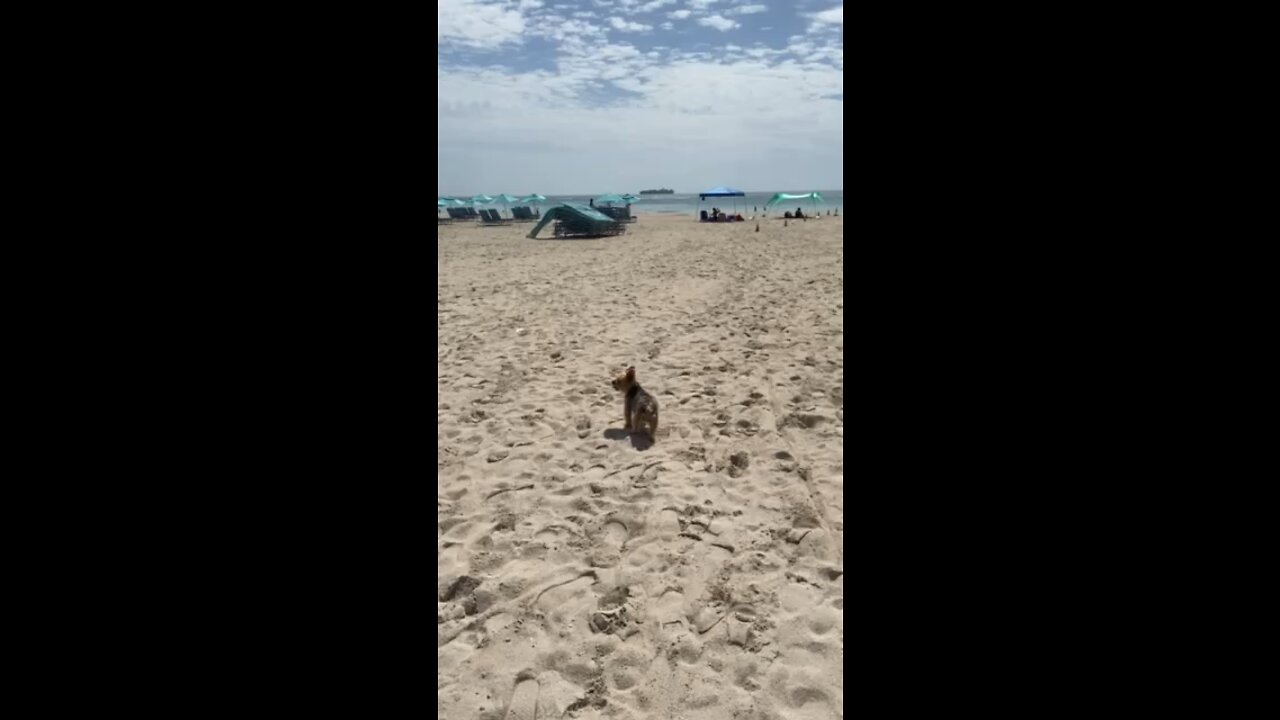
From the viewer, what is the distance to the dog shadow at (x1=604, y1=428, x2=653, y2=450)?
4641 millimetres

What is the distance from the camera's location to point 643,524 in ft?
11.7

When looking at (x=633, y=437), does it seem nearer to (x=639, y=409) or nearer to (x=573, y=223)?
(x=639, y=409)

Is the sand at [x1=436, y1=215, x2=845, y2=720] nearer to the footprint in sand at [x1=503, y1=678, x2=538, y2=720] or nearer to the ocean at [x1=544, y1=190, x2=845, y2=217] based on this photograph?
the footprint in sand at [x1=503, y1=678, x2=538, y2=720]

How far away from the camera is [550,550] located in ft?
11.0

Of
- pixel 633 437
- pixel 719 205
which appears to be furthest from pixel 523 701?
pixel 719 205

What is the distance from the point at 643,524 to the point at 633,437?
1264 mm

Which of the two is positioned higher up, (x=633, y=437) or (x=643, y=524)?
(x=633, y=437)

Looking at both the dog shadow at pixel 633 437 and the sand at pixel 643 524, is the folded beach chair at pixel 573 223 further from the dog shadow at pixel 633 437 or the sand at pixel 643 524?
the dog shadow at pixel 633 437

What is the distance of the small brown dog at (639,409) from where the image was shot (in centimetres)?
467

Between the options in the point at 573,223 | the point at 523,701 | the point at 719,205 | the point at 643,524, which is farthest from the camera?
the point at 719,205
